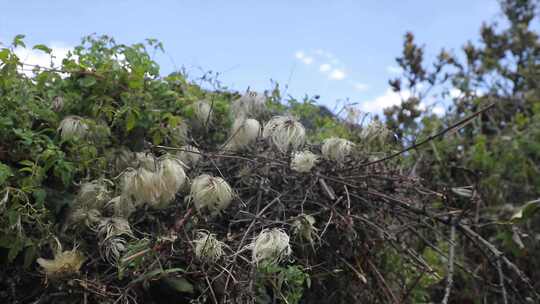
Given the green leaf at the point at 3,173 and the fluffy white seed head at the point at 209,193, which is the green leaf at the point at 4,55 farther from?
the fluffy white seed head at the point at 209,193

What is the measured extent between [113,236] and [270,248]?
0.50 metres

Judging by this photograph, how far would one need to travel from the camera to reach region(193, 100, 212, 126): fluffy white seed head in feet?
8.75

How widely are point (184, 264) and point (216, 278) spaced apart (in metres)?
0.19

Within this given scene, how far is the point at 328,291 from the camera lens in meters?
2.59

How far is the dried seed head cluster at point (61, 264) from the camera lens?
193 cm

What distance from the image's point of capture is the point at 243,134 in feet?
8.14

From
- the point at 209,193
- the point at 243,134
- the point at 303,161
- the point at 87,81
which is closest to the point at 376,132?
the point at 303,161

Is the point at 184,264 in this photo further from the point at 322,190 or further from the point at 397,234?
the point at 397,234

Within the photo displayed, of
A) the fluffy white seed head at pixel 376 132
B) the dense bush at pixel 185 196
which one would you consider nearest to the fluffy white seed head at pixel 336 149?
the dense bush at pixel 185 196

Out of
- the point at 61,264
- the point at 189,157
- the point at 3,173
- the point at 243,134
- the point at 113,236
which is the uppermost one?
the point at 243,134

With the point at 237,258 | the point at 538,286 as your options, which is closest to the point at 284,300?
the point at 237,258

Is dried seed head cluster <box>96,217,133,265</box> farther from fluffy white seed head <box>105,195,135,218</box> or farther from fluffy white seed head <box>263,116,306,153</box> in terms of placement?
fluffy white seed head <box>263,116,306,153</box>

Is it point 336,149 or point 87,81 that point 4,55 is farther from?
point 336,149

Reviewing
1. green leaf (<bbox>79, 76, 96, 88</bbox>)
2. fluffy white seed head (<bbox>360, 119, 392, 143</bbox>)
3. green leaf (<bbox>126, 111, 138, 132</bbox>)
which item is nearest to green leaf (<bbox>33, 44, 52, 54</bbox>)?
green leaf (<bbox>79, 76, 96, 88</bbox>)
